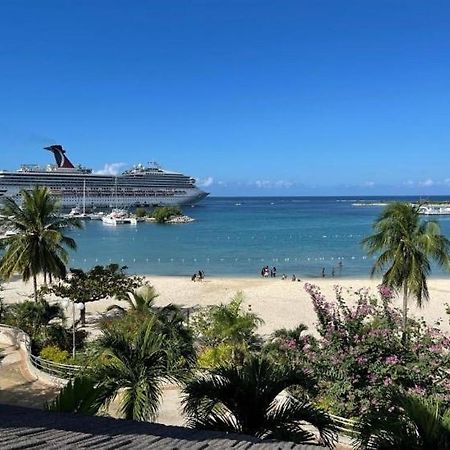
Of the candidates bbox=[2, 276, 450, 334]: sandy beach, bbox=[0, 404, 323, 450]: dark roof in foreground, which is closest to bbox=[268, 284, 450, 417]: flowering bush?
bbox=[0, 404, 323, 450]: dark roof in foreground

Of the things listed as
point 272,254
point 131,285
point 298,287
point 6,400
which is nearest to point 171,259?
point 272,254

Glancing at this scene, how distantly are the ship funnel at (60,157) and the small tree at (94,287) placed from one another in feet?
297

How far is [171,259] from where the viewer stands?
4288 cm

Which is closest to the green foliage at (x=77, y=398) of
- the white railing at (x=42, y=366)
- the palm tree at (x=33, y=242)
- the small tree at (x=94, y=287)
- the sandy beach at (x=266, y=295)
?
the white railing at (x=42, y=366)

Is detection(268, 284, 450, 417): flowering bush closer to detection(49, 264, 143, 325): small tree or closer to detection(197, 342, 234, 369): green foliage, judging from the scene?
detection(197, 342, 234, 369): green foliage

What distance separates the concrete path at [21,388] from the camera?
1086cm

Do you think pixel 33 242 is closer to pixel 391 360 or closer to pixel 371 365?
pixel 371 365

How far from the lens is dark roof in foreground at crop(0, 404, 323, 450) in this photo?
346cm

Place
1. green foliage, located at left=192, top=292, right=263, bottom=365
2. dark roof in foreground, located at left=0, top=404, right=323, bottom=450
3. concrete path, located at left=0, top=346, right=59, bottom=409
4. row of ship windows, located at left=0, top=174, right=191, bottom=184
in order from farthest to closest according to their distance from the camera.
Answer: row of ship windows, located at left=0, top=174, right=191, bottom=184 → green foliage, located at left=192, top=292, right=263, bottom=365 → concrete path, located at left=0, top=346, right=59, bottom=409 → dark roof in foreground, located at left=0, top=404, right=323, bottom=450

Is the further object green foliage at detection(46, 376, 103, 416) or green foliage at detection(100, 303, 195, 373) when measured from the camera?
green foliage at detection(100, 303, 195, 373)

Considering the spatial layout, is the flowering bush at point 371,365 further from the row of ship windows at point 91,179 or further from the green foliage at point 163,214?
the row of ship windows at point 91,179

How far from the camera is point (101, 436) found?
3.88 m

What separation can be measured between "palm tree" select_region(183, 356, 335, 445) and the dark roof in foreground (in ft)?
1.80

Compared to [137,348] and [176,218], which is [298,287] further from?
[176,218]
